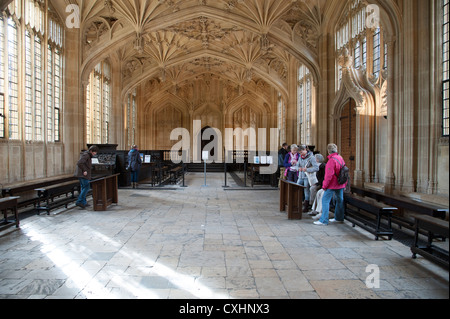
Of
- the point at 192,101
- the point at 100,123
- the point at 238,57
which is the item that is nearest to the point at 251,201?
the point at 100,123

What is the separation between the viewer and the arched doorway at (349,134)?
33.5 ft

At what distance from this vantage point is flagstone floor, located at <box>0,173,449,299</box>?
10.3 feet

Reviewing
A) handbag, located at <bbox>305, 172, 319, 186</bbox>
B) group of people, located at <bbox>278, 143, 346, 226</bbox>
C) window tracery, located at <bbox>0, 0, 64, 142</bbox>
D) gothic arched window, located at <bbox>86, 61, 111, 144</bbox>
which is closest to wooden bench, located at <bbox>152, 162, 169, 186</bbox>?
gothic arched window, located at <bbox>86, 61, 111, 144</bbox>

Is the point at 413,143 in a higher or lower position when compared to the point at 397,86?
lower

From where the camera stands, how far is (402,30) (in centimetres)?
712

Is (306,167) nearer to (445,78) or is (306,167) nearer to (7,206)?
(445,78)

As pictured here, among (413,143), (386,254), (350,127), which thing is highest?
(350,127)

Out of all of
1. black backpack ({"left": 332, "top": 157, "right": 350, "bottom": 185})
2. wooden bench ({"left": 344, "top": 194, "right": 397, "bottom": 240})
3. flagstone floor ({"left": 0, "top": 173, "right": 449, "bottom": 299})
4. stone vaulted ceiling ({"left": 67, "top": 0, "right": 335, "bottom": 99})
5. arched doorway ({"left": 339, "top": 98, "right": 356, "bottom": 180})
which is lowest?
flagstone floor ({"left": 0, "top": 173, "right": 449, "bottom": 299})

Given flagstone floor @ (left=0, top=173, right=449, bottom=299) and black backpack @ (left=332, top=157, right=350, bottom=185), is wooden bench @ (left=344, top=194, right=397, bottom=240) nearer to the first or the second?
flagstone floor @ (left=0, top=173, right=449, bottom=299)

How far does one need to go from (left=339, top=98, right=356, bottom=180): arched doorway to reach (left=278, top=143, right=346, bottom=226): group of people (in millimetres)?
2843

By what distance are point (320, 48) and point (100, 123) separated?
11402 millimetres

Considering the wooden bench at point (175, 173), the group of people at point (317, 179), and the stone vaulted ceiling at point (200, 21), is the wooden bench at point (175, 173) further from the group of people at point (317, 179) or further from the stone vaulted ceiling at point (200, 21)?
the group of people at point (317, 179)
